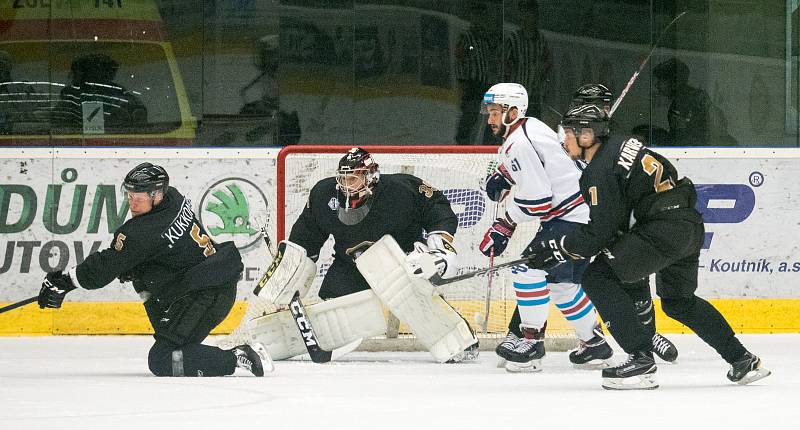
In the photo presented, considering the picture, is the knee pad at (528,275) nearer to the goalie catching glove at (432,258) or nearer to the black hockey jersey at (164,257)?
the goalie catching glove at (432,258)

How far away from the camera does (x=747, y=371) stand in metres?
4.98

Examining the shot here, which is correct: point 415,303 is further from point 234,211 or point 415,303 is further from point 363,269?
point 234,211

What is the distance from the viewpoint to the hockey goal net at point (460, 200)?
6848 millimetres

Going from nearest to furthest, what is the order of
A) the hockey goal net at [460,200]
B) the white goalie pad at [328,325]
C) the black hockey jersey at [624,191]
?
the black hockey jersey at [624,191]
the white goalie pad at [328,325]
the hockey goal net at [460,200]

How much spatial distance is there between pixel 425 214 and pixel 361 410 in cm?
206

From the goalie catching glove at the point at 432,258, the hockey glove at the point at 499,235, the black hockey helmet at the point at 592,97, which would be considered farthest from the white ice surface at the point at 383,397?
the black hockey helmet at the point at 592,97

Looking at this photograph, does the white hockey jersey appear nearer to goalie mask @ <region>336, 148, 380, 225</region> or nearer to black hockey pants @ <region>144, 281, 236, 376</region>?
goalie mask @ <region>336, 148, 380, 225</region>

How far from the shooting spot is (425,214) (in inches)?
245

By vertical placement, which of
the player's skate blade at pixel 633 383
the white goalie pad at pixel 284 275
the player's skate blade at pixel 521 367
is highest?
the white goalie pad at pixel 284 275

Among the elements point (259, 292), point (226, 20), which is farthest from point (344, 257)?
point (226, 20)

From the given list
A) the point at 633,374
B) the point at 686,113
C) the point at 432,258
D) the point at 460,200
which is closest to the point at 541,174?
the point at 432,258

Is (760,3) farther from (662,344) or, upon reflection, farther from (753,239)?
(662,344)

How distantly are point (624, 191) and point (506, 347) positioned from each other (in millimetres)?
1261

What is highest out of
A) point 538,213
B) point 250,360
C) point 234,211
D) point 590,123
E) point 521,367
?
point 590,123
